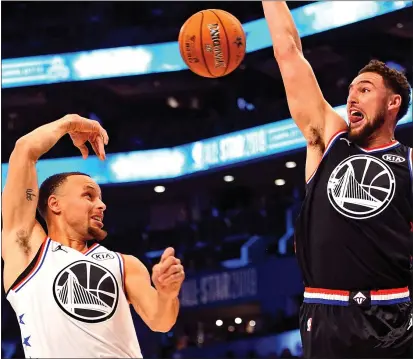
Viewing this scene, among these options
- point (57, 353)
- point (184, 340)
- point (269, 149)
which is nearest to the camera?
point (57, 353)

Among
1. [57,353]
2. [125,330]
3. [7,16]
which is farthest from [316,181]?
[7,16]

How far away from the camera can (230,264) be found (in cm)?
1555

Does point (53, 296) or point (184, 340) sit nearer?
point (53, 296)

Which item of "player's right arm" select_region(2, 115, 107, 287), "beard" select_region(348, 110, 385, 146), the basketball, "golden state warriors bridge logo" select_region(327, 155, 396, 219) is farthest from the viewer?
the basketball

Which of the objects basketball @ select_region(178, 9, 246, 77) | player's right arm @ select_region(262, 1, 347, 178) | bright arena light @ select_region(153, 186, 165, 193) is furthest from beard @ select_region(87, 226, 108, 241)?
bright arena light @ select_region(153, 186, 165, 193)

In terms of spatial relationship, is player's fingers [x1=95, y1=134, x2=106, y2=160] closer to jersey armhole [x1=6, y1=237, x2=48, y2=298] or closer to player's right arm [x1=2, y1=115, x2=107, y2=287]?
player's right arm [x1=2, y1=115, x2=107, y2=287]

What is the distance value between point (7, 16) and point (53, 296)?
57.4ft

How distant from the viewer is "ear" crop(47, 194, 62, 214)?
439cm

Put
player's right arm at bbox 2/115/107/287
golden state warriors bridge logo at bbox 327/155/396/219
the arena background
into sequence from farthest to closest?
the arena background < player's right arm at bbox 2/115/107/287 < golden state warriors bridge logo at bbox 327/155/396/219

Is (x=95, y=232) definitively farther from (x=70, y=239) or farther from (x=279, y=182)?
(x=279, y=182)

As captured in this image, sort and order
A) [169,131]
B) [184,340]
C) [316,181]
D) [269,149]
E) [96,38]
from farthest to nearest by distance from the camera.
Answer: [96,38] → [169,131] → [269,149] → [184,340] → [316,181]

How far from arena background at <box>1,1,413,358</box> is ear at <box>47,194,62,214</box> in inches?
369

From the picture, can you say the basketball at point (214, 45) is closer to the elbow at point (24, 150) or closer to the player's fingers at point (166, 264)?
the elbow at point (24, 150)

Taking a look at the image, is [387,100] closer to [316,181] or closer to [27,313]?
[316,181]
